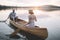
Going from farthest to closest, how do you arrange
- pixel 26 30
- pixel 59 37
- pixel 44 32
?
pixel 59 37, pixel 26 30, pixel 44 32

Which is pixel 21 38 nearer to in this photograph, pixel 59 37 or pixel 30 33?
pixel 30 33

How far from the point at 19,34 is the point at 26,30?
2.08 m

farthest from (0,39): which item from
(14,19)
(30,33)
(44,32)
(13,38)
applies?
(14,19)

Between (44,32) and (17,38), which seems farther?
(17,38)

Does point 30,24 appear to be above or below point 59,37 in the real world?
above

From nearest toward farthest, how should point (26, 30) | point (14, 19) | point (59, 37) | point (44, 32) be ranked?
point (44, 32)
point (26, 30)
point (59, 37)
point (14, 19)

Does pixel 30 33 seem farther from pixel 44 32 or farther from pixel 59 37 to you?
pixel 59 37

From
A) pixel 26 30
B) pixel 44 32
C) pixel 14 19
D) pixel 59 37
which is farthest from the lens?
pixel 14 19

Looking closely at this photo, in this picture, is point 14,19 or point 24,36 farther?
point 14,19

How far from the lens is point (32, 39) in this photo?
1909 cm

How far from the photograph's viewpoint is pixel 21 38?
65.5ft

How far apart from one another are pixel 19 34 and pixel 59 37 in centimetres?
354

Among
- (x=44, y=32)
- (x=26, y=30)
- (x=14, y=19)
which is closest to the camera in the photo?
(x=44, y=32)

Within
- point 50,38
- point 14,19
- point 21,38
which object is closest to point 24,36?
point 21,38
